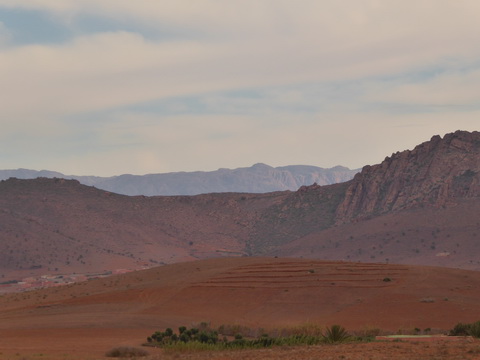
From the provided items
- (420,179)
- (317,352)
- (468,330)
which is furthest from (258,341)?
(420,179)

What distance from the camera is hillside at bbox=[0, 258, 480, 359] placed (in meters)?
42.6

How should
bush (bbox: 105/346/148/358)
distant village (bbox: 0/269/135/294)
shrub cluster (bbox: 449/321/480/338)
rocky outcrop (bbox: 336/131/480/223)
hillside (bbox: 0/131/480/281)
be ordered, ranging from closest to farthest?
bush (bbox: 105/346/148/358) → shrub cluster (bbox: 449/321/480/338) → distant village (bbox: 0/269/135/294) → hillside (bbox: 0/131/480/281) → rocky outcrop (bbox: 336/131/480/223)

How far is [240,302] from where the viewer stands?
56625 millimetres

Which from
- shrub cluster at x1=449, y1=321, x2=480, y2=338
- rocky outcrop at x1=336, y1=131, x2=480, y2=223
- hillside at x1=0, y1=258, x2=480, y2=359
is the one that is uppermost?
rocky outcrop at x1=336, y1=131, x2=480, y2=223

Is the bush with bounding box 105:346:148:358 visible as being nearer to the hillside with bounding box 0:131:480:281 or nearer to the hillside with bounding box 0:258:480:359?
the hillside with bounding box 0:258:480:359

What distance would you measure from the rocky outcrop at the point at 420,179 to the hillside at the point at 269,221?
0.70 ft

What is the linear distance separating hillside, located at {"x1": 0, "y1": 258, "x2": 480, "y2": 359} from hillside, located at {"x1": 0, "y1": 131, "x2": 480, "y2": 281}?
42.5m

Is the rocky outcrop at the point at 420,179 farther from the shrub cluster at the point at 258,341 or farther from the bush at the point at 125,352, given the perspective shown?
the bush at the point at 125,352

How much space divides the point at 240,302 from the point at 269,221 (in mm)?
105177

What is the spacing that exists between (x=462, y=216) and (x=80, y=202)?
246 feet

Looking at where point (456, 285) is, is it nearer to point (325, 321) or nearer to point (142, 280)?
point (325, 321)

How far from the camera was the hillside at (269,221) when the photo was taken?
119125mm

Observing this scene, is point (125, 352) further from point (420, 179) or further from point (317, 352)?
point (420, 179)

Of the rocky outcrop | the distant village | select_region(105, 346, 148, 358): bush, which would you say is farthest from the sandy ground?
the rocky outcrop
